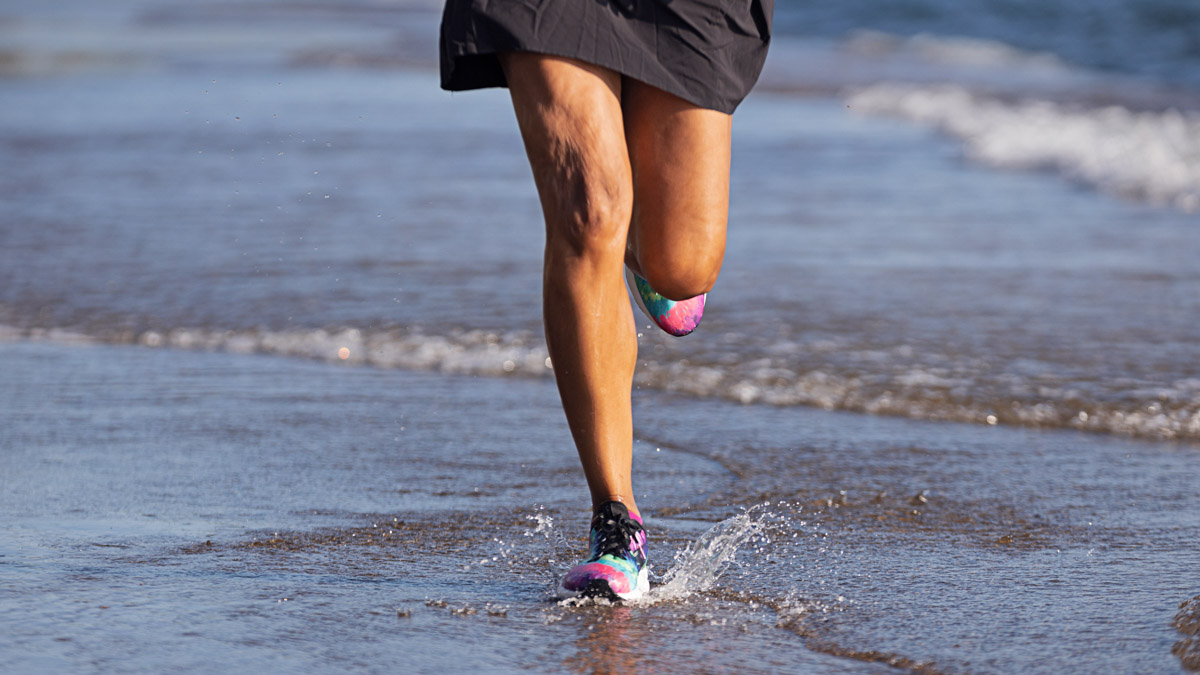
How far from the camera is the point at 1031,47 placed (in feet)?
72.8

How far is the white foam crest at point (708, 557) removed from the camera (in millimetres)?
2773

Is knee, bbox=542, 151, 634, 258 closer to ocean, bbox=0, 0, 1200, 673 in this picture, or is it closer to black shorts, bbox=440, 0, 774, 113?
black shorts, bbox=440, 0, 774, 113

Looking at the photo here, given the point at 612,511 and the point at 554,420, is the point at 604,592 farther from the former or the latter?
the point at 554,420

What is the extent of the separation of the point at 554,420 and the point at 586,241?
5.47 ft

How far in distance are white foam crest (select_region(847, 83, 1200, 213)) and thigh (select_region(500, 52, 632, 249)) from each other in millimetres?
6197

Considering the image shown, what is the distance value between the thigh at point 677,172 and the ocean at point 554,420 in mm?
614

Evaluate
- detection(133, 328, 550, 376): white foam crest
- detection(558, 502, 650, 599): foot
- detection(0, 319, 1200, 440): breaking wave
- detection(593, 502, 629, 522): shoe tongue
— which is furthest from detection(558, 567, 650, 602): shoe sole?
detection(133, 328, 550, 376): white foam crest

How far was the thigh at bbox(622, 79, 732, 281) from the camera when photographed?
9.52 ft

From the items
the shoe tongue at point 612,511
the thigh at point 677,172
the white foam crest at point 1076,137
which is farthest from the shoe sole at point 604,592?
the white foam crest at point 1076,137

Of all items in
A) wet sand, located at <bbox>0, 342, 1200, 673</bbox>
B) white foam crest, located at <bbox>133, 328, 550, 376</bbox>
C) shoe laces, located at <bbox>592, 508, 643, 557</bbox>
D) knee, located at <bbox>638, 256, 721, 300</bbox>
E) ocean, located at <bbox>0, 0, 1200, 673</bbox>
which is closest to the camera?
wet sand, located at <bbox>0, 342, 1200, 673</bbox>

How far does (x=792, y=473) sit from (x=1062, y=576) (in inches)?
37.6

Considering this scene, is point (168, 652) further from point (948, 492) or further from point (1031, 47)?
point (1031, 47)

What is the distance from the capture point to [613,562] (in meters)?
2.68

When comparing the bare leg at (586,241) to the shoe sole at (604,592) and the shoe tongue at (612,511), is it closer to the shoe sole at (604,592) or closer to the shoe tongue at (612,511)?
the shoe tongue at (612,511)
